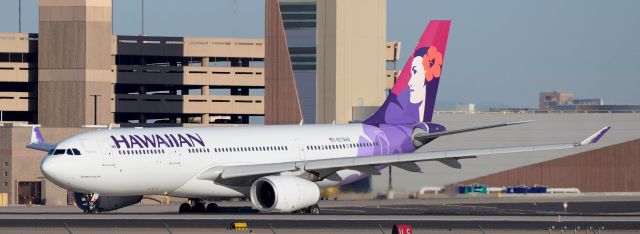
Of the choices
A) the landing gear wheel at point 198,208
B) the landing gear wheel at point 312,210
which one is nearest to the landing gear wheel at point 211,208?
the landing gear wheel at point 198,208

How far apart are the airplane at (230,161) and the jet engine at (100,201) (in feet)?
0.15

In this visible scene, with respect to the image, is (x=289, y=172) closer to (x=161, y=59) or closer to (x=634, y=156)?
(x=634, y=156)

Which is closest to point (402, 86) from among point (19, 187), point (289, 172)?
point (289, 172)

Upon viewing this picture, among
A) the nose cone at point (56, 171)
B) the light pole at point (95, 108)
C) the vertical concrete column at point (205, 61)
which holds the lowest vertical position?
the nose cone at point (56, 171)

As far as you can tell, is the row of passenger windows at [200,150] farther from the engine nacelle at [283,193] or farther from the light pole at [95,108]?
the light pole at [95,108]

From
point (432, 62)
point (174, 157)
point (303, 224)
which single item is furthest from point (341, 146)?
point (303, 224)

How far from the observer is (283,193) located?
58.5m

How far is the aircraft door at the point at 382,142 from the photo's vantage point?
224 feet

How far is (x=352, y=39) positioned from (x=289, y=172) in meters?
61.2

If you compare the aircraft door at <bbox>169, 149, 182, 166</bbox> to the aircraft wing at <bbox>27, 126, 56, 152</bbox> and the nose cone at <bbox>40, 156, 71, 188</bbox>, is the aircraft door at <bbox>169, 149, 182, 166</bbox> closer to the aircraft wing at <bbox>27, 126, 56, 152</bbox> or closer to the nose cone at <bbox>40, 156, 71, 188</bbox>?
the nose cone at <bbox>40, 156, 71, 188</bbox>

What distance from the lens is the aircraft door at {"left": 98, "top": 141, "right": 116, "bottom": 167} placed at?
5731cm

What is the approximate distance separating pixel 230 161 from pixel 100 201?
6184 mm

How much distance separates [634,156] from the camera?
4161 inches

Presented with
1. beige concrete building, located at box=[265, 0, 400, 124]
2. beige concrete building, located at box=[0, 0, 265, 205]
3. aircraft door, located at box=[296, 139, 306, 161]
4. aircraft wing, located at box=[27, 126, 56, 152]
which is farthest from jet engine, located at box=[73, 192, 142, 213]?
beige concrete building, located at box=[265, 0, 400, 124]
